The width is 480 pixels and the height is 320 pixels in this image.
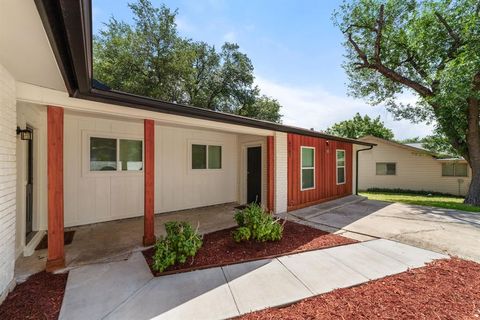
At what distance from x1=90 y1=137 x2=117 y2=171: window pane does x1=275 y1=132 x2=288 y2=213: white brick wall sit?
14.7 feet

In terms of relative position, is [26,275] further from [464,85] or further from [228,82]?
[228,82]

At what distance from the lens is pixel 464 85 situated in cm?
840

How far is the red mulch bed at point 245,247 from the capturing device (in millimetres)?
3488

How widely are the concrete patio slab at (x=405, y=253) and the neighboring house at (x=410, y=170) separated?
14.7 metres

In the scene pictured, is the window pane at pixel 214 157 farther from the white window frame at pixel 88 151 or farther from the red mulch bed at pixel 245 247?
the red mulch bed at pixel 245 247

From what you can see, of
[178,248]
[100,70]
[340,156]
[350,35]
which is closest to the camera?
[178,248]

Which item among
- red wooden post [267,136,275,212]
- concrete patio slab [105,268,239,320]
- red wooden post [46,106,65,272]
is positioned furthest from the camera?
red wooden post [267,136,275,212]

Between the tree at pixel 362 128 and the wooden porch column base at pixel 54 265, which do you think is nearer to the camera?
the wooden porch column base at pixel 54 265

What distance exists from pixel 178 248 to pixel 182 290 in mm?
712

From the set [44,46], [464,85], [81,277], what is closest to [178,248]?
[81,277]

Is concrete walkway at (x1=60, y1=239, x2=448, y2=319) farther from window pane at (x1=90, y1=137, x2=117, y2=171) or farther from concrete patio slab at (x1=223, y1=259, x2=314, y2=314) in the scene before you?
window pane at (x1=90, y1=137, x2=117, y2=171)

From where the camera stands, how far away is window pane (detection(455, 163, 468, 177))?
1498 cm

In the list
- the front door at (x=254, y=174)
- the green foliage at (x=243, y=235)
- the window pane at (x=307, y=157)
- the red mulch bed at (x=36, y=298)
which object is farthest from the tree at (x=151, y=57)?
the red mulch bed at (x=36, y=298)

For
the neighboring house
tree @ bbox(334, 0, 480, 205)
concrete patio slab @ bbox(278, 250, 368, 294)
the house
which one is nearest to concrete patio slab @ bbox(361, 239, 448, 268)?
concrete patio slab @ bbox(278, 250, 368, 294)
